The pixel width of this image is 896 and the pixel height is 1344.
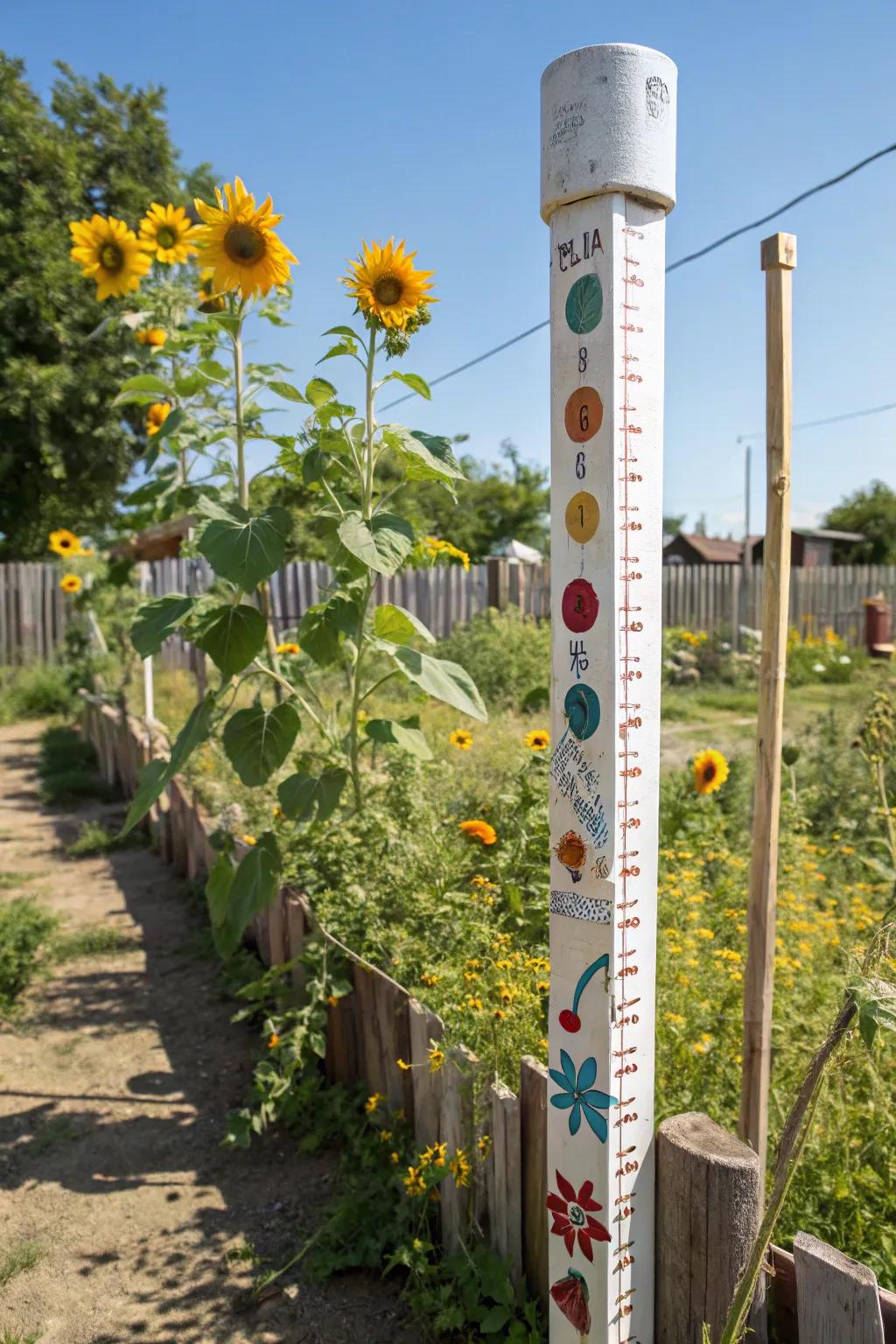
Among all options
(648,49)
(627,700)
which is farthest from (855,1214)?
(648,49)

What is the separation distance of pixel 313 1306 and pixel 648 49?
2.63 m

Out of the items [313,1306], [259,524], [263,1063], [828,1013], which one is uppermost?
[259,524]

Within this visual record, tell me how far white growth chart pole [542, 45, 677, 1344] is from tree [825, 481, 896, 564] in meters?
38.1

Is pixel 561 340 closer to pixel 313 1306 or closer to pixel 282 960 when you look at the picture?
pixel 313 1306

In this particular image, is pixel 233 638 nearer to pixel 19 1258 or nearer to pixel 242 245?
pixel 242 245

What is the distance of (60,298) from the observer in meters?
15.1

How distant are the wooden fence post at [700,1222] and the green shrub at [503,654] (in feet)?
20.8

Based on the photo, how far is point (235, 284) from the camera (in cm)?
248

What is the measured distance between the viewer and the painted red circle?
1.51m

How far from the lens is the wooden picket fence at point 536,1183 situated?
1.44 metres

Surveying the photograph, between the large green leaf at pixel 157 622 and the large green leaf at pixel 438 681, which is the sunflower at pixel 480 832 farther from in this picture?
the large green leaf at pixel 157 622

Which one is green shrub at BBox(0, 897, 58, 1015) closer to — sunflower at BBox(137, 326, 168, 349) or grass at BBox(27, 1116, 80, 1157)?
grass at BBox(27, 1116, 80, 1157)

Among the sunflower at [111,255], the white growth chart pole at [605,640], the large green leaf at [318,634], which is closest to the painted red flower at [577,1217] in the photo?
the white growth chart pole at [605,640]

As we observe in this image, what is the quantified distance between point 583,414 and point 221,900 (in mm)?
1845
